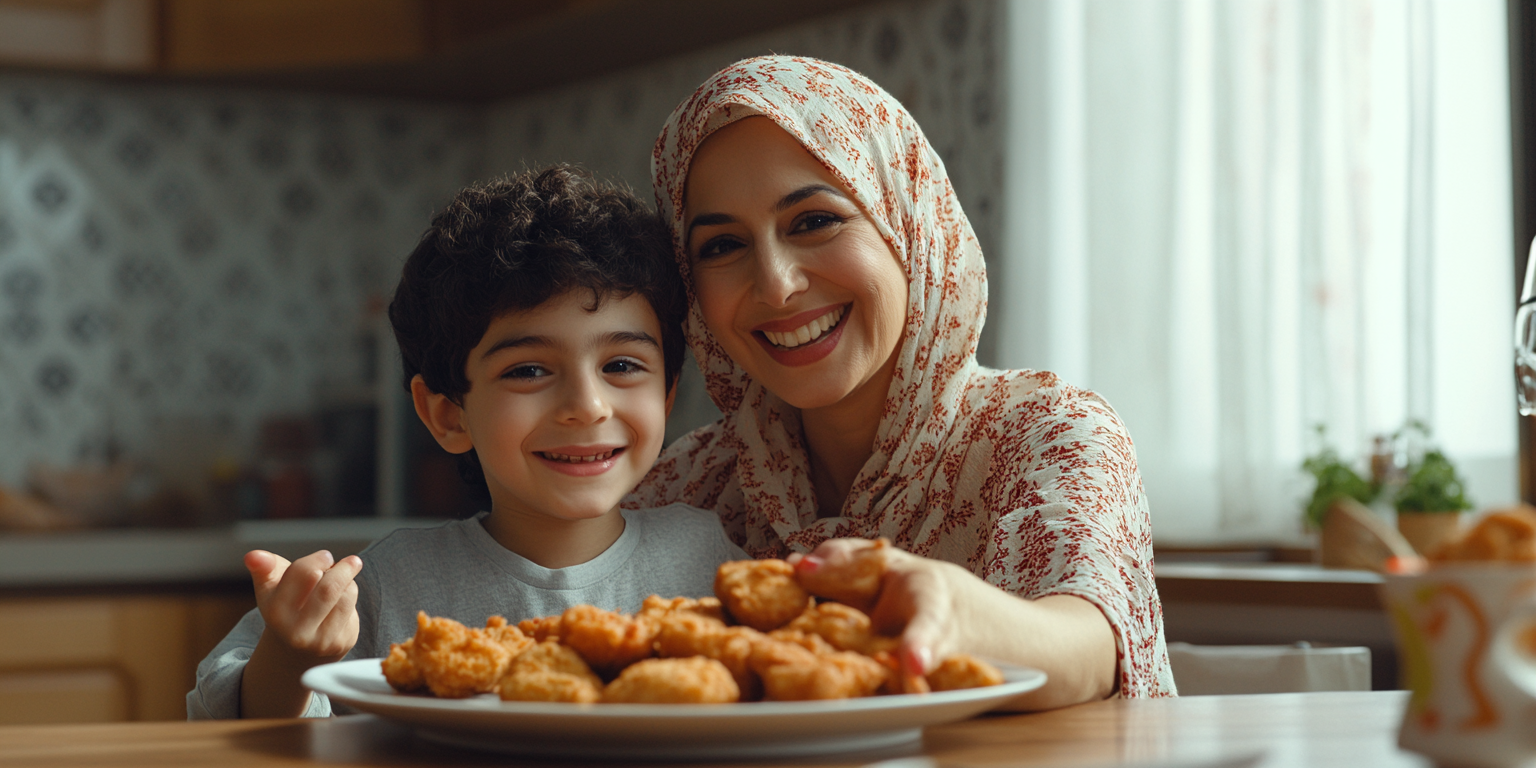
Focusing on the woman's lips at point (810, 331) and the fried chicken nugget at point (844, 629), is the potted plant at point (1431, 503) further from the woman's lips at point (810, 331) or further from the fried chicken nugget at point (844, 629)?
the fried chicken nugget at point (844, 629)

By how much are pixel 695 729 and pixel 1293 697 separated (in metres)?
0.45

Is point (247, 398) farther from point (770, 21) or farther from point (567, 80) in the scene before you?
point (770, 21)

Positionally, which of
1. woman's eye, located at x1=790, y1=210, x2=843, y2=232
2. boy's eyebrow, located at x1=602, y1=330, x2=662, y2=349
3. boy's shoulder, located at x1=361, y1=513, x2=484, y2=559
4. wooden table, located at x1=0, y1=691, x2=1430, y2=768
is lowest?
wooden table, located at x1=0, y1=691, x2=1430, y2=768

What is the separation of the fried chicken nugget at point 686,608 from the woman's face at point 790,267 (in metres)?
0.55

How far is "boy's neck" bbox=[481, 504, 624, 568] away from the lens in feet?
4.13

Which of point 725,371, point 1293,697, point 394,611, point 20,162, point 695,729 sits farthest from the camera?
point 20,162

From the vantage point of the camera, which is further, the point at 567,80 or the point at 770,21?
the point at 567,80

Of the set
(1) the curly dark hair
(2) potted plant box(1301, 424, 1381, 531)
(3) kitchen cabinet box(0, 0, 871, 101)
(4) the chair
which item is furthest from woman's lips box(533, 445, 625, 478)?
(3) kitchen cabinet box(0, 0, 871, 101)

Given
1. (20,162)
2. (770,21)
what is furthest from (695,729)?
(20,162)

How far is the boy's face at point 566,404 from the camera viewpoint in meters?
1.18

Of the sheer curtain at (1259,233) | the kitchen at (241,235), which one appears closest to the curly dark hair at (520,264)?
the sheer curtain at (1259,233)

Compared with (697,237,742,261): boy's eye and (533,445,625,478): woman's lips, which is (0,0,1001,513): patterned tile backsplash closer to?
(697,237,742,261): boy's eye

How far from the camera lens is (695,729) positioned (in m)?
0.57

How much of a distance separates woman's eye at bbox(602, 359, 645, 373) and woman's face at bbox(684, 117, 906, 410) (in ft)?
0.48
